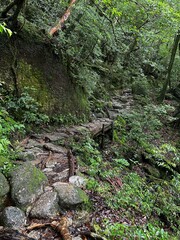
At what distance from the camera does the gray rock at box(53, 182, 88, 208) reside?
340 centimetres

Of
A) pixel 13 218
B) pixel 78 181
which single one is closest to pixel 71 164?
pixel 78 181

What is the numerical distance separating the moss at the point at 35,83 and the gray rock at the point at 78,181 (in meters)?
3.20

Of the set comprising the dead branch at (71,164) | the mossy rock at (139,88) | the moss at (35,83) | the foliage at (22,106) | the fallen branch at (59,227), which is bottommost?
the fallen branch at (59,227)

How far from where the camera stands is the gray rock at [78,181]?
4.12 m

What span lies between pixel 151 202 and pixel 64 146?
8.84 ft

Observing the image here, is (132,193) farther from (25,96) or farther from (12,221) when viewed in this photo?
(25,96)

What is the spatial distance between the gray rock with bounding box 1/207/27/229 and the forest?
1 cm

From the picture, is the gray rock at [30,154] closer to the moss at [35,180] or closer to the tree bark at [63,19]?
the moss at [35,180]

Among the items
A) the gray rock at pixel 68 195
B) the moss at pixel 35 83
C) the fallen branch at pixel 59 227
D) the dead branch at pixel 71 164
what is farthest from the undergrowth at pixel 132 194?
the moss at pixel 35 83

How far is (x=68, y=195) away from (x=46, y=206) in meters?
0.41

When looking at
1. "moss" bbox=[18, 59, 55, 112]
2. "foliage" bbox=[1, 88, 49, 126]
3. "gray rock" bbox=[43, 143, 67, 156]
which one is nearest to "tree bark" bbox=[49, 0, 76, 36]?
"moss" bbox=[18, 59, 55, 112]

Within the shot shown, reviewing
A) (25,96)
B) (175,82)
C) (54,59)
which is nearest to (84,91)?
(54,59)

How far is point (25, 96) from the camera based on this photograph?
6094mm

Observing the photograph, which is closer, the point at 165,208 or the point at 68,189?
the point at 68,189
